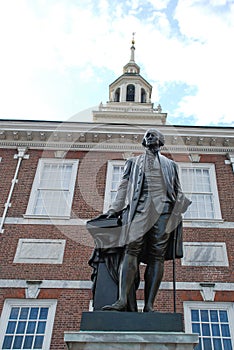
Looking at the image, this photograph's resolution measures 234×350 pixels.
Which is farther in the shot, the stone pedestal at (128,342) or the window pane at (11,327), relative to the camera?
the window pane at (11,327)

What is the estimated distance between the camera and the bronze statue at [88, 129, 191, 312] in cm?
403

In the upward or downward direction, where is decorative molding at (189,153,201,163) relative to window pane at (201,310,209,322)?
upward

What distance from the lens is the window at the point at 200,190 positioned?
11664 mm

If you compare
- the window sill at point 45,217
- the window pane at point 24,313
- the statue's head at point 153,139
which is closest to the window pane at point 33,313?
the window pane at point 24,313

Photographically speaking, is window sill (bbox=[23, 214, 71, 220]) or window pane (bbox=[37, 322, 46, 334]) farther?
window sill (bbox=[23, 214, 71, 220])

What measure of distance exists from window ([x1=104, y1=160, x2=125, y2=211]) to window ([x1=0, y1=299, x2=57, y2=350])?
3.68m

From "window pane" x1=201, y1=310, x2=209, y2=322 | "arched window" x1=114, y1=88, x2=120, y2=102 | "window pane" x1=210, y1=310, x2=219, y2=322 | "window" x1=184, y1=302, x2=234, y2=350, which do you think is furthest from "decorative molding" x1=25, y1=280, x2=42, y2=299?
"arched window" x1=114, y1=88, x2=120, y2=102

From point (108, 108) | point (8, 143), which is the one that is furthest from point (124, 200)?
point (108, 108)

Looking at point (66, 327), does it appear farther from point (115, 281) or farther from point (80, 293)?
point (115, 281)

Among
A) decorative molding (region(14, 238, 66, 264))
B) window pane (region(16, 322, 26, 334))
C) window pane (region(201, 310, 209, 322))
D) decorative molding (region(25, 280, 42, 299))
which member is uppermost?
decorative molding (region(14, 238, 66, 264))

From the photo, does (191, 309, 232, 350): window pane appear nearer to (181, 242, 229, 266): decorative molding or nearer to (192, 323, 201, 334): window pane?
(192, 323, 201, 334): window pane

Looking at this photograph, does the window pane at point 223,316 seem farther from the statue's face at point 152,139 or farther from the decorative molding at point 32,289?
the statue's face at point 152,139

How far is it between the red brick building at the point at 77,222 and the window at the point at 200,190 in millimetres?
35

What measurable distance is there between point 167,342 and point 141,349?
25 cm
